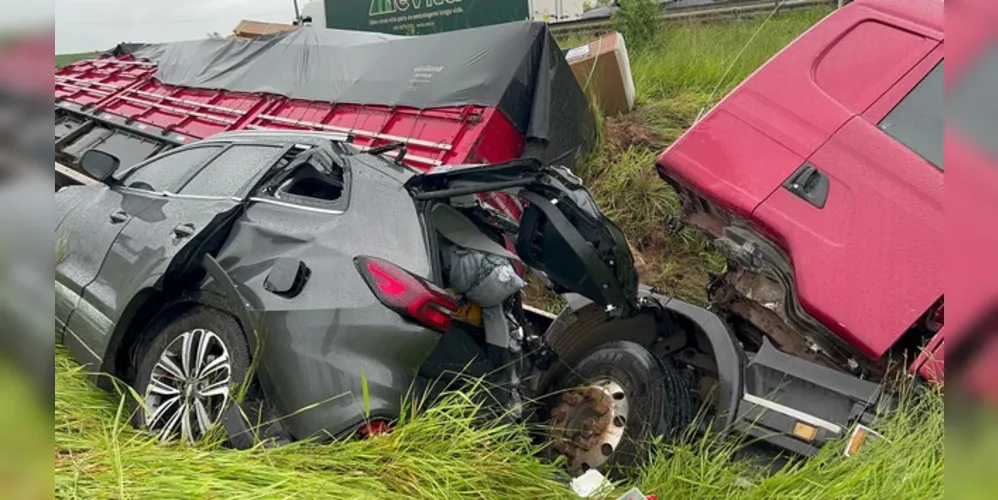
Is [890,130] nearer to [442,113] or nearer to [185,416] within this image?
[185,416]

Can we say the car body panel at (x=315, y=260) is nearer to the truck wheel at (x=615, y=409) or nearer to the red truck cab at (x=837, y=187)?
the truck wheel at (x=615, y=409)

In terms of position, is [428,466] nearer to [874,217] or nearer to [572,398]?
[572,398]

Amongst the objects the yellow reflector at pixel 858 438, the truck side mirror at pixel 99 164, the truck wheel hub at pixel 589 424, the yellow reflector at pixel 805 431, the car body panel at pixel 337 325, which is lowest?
the truck wheel hub at pixel 589 424

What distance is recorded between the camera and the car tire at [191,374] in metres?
2.90

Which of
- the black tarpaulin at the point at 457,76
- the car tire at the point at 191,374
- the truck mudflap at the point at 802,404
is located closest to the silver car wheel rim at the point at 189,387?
the car tire at the point at 191,374

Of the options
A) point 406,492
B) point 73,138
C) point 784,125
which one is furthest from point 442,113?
point 73,138

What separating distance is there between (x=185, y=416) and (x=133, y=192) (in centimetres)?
152

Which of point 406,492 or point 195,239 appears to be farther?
point 195,239

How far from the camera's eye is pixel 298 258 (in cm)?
297

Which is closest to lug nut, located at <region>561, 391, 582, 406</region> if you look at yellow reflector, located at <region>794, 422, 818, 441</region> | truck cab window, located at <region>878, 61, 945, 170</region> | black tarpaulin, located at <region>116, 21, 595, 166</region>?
yellow reflector, located at <region>794, 422, 818, 441</region>

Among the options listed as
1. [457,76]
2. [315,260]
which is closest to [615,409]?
[315,260]

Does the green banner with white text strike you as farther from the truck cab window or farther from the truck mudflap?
the truck mudflap

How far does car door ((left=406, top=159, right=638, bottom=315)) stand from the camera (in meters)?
3.16

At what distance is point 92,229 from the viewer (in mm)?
3863
